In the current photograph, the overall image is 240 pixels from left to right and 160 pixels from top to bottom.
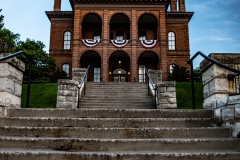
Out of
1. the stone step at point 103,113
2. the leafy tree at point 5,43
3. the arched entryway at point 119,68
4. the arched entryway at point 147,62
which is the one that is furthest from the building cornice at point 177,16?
the stone step at point 103,113

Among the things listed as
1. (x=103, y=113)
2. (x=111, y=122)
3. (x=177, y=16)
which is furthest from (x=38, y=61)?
(x=111, y=122)

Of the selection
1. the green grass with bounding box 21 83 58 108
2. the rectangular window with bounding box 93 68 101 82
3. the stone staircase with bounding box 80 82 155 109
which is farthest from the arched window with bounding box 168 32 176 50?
the green grass with bounding box 21 83 58 108

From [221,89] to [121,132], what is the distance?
2341mm

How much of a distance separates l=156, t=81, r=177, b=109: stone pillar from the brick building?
50.5 ft

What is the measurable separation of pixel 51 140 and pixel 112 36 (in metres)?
25.8

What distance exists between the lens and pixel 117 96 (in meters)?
11.9

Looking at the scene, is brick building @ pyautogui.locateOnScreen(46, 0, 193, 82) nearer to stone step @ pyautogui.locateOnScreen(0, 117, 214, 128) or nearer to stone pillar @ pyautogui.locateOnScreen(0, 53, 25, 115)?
stone pillar @ pyautogui.locateOnScreen(0, 53, 25, 115)

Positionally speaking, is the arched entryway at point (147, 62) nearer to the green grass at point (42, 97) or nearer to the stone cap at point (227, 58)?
the green grass at point (42, 97)

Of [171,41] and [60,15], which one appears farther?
[171,41]

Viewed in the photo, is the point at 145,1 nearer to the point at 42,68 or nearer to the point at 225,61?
the point at 42,68

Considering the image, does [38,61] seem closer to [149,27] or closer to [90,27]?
[90,27]

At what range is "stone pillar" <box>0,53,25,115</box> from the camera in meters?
5.52

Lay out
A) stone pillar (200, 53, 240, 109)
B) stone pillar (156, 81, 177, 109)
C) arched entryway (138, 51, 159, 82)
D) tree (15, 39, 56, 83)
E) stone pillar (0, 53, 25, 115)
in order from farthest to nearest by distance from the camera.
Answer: arched entryway (138, 51, 159, 82)
tree (15, 39, 56, 83)
stone pillar (156, 81, 177, 109)
stone pillar (0, 53, 25, 115)
stone pillar (200, 53, 240, 109)

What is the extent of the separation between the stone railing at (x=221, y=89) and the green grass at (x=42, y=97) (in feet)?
27.4
